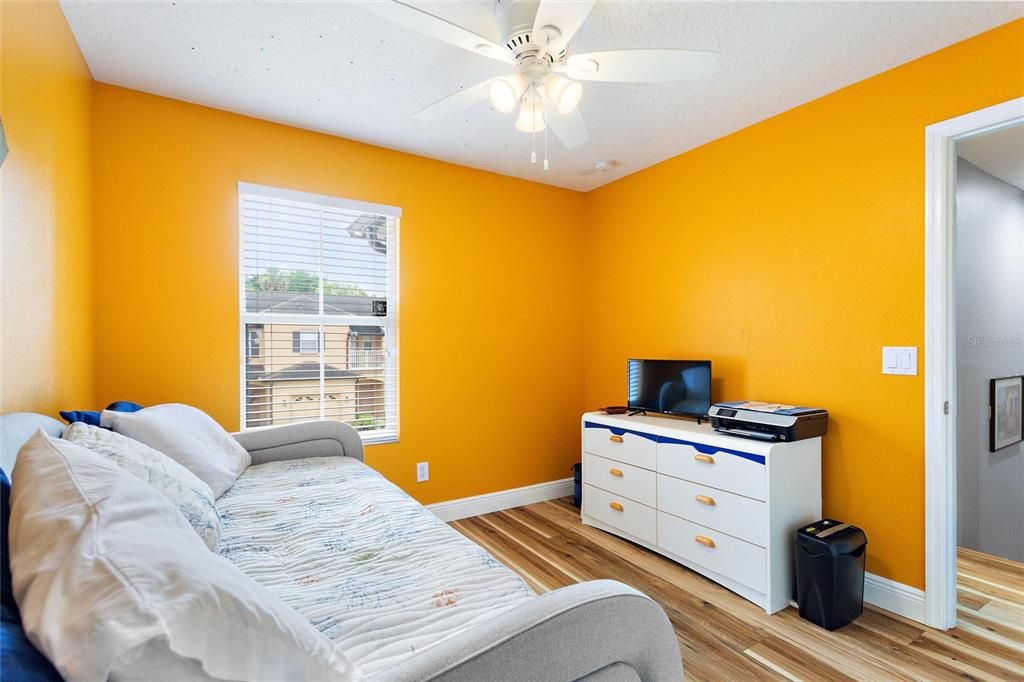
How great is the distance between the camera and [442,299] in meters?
3.46

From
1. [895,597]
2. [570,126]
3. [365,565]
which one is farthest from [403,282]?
[895,597]

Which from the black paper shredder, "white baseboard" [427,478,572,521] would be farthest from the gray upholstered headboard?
the black paper shredder

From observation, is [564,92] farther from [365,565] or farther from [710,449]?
[710,449]

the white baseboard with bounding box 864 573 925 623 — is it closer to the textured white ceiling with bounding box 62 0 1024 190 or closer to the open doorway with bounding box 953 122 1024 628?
the open doorway with bounding box 953 122 1024 628

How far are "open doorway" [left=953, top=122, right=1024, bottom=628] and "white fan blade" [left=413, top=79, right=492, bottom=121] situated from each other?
2946 mm

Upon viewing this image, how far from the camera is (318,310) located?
10.0ft

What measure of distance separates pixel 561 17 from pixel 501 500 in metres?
3.13

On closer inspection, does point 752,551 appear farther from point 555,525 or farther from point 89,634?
point 89,634

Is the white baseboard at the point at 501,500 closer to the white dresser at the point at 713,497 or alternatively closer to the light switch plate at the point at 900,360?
the white dresser at the point at 713,497

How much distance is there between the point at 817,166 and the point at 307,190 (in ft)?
9.60

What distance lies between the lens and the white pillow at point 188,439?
5.83ft

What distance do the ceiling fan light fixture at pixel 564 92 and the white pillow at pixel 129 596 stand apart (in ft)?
5.83

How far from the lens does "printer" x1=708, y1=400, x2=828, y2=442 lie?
235 centimetres

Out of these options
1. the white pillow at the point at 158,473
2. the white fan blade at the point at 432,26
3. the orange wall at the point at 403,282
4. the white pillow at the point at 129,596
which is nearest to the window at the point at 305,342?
the orange wall at the point at 403,282
